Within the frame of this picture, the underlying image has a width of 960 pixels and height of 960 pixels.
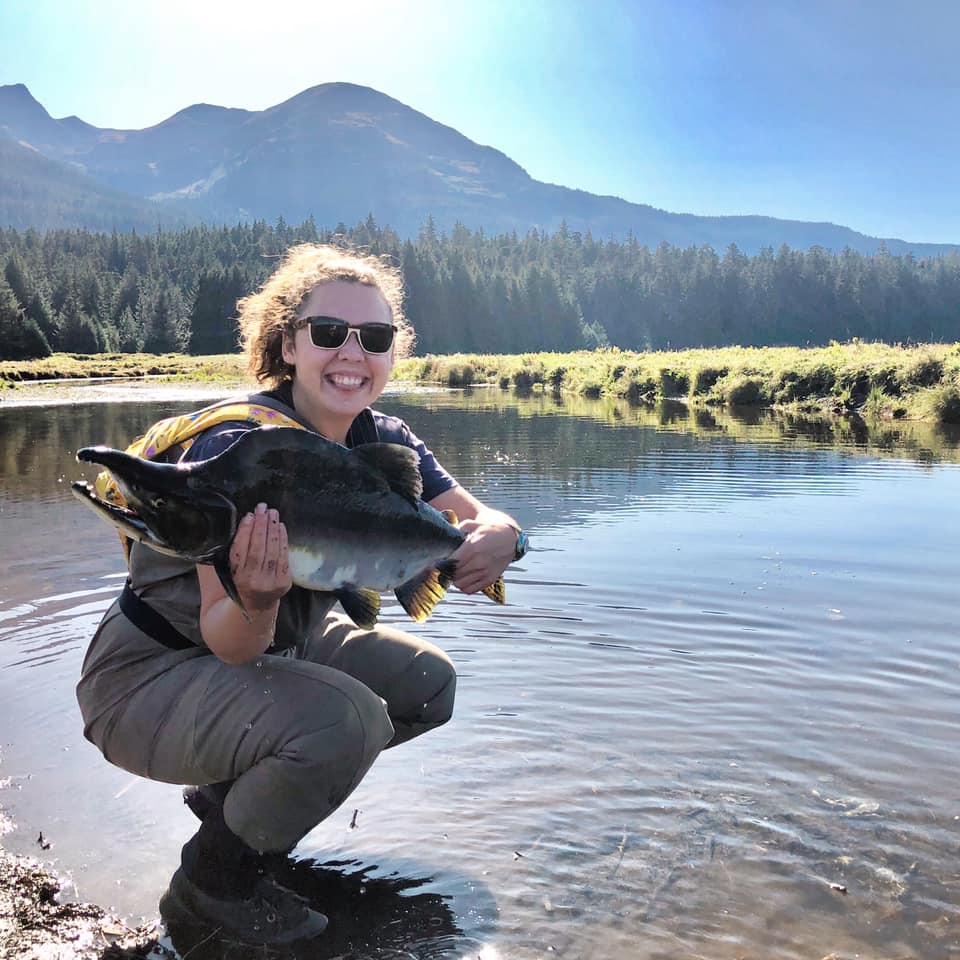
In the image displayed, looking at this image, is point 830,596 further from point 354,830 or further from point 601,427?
point 601,427

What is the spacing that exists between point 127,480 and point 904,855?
3474 mm

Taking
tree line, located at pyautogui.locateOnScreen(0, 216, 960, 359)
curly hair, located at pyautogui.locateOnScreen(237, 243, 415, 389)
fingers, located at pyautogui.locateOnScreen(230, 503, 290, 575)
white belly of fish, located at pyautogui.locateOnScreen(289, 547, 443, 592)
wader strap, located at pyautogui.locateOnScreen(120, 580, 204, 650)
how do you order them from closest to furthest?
1. fingers, located at pyautogui.locateOnScreen(230, 503, 290, 575)
2. white belly of fish, located at pyautogui.locateOnScreen(289, 547, 443, 592)
3. wader strap, located at pyautogui.locateOnScreen(120, 580, 204, 650)
4. curly hair, located at pyautogui.locateOnScreen(237, 243, 415, 389)
5. tree line, located at pyautogui.locateOnScreen(0, 216, 960, 359)

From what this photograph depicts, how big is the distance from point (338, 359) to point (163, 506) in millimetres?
1195

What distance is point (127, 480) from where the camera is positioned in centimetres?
311

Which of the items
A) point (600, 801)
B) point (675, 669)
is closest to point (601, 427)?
point (675, 669)

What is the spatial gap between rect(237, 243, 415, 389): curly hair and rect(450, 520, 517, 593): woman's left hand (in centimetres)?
98

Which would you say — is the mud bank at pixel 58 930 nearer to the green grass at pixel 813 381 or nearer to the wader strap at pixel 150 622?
the wader strap at pixel 150 622

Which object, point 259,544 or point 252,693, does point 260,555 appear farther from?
point 252,693

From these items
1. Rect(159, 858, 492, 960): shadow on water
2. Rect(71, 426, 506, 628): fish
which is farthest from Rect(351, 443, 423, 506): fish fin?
Rect(159, 858, 492, 960): shadow on water

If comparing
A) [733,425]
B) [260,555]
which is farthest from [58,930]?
[733,425]

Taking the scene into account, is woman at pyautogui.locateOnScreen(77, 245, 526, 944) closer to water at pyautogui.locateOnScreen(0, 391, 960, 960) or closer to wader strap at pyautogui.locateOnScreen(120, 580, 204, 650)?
wader strap at pyautogui.locateOnScreen(120, 580, 204, 650)

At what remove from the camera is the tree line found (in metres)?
140

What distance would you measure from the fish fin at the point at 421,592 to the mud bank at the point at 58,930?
4.86ft

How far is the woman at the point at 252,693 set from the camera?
3611 mm
